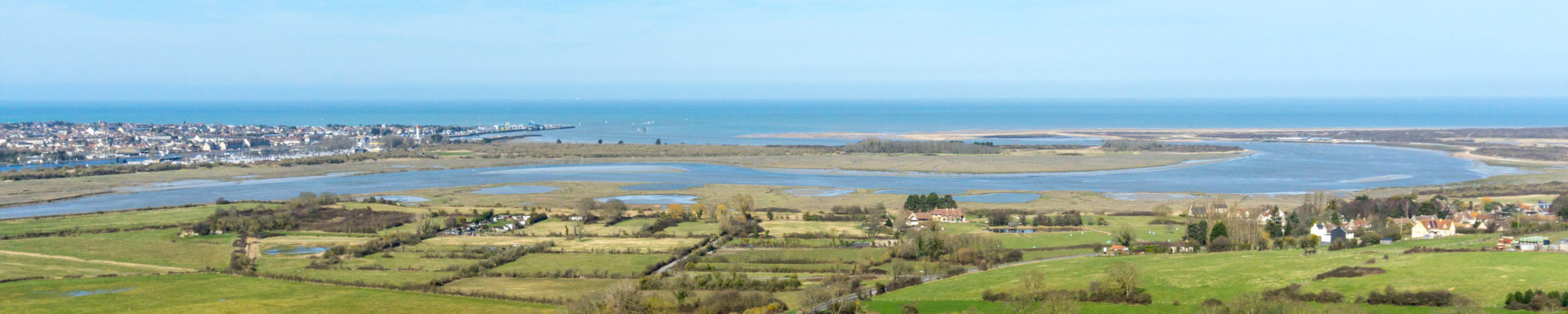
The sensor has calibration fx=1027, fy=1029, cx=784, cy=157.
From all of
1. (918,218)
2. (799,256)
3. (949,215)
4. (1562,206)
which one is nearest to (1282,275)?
(799,256)

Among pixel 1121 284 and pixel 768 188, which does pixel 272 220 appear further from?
pixel 1121 284

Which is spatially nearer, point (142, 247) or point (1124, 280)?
point (1124, 280)

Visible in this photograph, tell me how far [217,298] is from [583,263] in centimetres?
1100

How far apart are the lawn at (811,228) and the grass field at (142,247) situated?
20.7 metres

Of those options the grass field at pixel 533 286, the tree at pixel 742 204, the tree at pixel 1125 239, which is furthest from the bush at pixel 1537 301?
the tree at pixel 742 204

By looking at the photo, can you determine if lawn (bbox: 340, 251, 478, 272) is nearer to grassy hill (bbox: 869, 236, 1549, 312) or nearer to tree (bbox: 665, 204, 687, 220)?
tree (bbox: 665, 204, 687, 220)

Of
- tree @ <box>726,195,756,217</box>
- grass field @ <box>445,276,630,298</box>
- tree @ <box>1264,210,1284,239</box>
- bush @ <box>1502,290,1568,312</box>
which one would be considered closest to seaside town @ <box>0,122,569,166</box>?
tree @ <box>726,195,756,217</box>

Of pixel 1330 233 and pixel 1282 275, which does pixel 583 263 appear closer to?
pixel 1282 275

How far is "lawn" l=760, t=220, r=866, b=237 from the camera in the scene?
41.8 m

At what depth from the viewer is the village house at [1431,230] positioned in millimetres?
36250

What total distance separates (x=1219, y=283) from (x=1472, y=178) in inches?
1972

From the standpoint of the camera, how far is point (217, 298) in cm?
2944

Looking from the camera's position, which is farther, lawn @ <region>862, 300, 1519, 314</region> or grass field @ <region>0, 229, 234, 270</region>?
grass field @ <region>0, 229, 234, 270</region>

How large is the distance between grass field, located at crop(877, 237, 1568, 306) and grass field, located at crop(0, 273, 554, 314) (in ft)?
40.8
